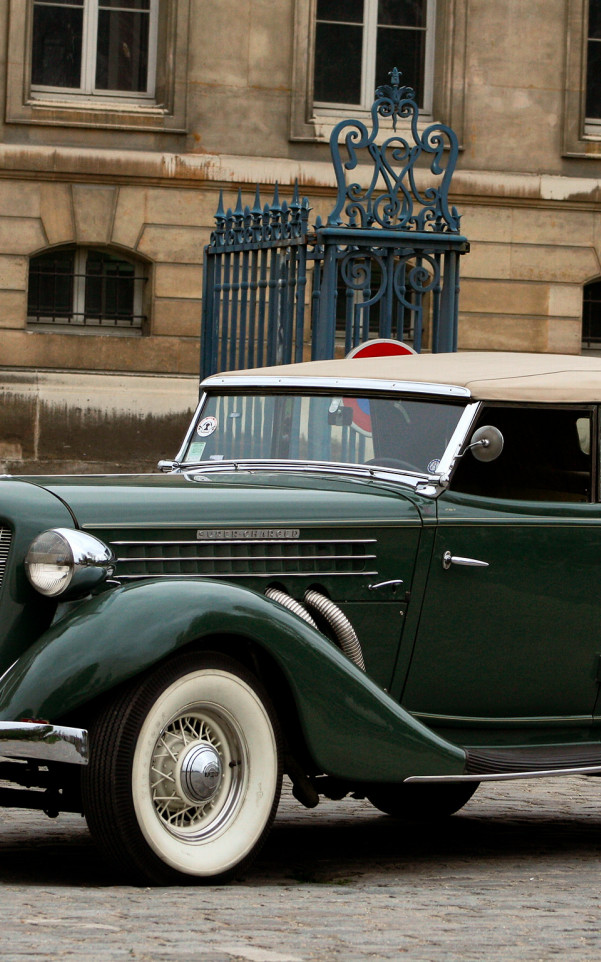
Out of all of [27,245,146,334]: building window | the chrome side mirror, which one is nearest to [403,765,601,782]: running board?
the chrome side mirror

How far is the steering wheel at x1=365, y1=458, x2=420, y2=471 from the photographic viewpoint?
635 centimetres

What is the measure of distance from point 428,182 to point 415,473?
46.7ft

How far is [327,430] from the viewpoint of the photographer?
6.66m

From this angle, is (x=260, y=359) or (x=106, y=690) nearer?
(x=106, y=690)

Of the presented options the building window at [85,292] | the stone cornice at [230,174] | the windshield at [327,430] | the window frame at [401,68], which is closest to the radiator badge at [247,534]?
the windshield at [327,430]

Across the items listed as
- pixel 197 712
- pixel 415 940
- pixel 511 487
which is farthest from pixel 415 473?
pixel 415 940

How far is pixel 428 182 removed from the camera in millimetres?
20062

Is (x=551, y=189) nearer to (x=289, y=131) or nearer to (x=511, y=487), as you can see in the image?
(x=289, y=131)

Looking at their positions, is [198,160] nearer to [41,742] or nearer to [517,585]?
[517,585]

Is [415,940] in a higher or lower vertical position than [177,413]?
lower

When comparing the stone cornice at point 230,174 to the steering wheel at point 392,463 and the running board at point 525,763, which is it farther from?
the running board at point 525,763

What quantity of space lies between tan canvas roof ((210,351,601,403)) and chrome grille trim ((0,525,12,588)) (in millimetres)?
1836

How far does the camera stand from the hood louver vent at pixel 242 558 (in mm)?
5543

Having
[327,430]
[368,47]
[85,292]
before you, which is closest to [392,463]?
[327,430]
